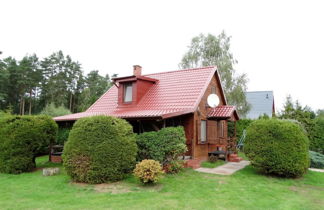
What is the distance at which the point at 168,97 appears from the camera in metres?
12.9

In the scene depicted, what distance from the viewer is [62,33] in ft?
51.8

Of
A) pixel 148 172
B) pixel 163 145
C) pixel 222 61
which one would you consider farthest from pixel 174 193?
pixel 222 61

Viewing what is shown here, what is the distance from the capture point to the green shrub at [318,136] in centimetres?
1522

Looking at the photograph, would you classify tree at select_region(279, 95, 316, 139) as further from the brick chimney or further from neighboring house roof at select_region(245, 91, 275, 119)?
neighboring house roof at select_region(245, 91, 275, 119)

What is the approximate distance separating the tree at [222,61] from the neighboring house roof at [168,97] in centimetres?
982

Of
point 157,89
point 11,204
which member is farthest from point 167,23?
point 11,204

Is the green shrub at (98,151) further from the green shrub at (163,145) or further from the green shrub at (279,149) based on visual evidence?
the green shrub at (279,149)

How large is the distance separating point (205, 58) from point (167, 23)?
1011cm

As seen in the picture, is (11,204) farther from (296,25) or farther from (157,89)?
(296,25)

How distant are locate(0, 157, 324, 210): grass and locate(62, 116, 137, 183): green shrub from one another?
1.39 feet

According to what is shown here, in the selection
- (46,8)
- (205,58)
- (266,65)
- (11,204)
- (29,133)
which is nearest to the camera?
(11,204)

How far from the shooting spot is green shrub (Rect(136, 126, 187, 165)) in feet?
29.3

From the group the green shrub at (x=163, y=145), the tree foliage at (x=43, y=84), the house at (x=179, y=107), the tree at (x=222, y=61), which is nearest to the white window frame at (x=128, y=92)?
the house at (x=179, y=107)

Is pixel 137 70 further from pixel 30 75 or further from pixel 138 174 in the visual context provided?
pixel 30 75
